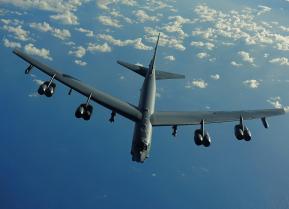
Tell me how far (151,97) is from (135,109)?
850 centimetres

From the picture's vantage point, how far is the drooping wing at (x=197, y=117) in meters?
74.2

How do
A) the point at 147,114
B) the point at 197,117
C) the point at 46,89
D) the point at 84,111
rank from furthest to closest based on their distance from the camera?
the point at 46,89 → the point at 197,117 → the point at 84,111 → the point at 147,114

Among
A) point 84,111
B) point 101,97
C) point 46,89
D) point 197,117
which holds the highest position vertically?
point 46,89

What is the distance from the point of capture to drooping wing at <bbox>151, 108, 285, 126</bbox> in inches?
2923

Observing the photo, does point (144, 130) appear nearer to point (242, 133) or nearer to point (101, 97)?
point (101, 97)

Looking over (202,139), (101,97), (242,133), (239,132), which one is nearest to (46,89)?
(101,97)

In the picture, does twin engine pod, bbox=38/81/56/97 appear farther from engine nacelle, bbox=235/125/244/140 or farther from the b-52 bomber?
engine nacelle, bbox=235/125/244/140

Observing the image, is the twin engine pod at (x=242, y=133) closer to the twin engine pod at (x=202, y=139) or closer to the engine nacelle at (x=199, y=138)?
the twin engine pod at (x=202, y=139)

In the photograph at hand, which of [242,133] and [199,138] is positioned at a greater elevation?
[242,133]

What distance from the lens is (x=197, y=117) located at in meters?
77.1

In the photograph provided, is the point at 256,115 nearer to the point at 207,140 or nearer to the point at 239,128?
the point at 239,128

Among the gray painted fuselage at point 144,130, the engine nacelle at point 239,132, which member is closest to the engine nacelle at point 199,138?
the gray painted fuselage at point 144,130

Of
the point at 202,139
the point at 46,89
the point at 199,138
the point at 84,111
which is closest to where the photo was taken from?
the point at 199,138

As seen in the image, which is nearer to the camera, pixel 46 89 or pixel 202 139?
pixel 202 139
